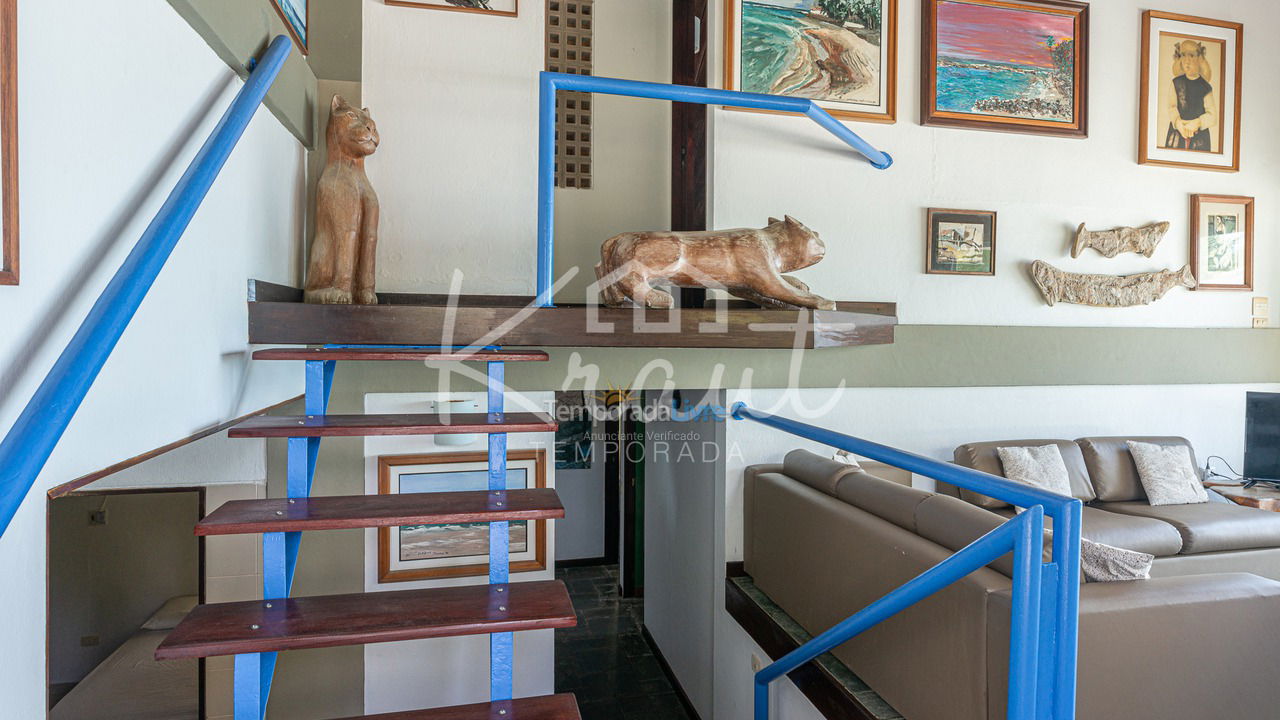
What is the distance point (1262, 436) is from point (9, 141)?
5.38m

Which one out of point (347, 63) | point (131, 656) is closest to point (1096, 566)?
point (347, 63)

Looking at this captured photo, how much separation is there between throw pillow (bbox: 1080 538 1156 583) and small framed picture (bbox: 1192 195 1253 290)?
291 centimetres

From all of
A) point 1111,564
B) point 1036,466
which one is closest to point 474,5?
point 1111,564

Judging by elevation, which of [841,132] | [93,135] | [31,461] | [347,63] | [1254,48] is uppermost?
[1254,48]

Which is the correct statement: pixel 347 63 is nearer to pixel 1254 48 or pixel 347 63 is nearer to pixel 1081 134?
pixel 1081 134

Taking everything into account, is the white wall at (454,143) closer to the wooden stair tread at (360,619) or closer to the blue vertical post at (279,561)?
the blue vertical post at (279,561)

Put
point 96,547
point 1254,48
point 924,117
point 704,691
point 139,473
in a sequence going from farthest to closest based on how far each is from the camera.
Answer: point 96,547, point 1254,48, point 704,691, point 924,117, point 139,473

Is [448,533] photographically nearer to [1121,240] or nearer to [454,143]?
[454,143]

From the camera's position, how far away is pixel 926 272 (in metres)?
3.58

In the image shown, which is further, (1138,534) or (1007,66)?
(1007,66)

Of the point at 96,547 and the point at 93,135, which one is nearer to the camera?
the point at 93,135

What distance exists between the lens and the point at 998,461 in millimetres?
3467

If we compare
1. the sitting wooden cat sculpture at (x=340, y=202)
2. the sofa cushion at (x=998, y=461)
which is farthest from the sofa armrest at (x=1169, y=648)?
the sitting wooden cat sculpture at (x=340, y=202)

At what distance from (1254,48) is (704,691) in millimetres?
4935
